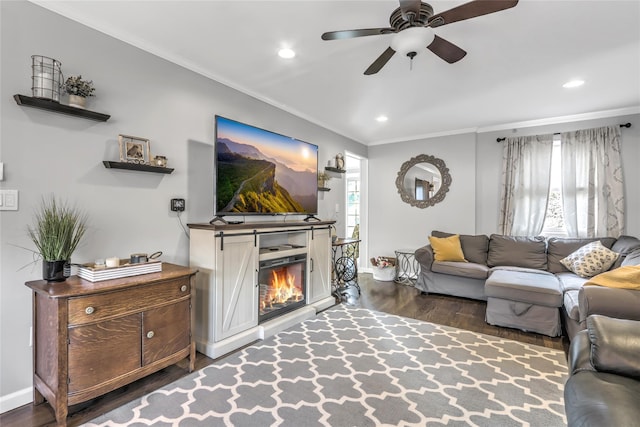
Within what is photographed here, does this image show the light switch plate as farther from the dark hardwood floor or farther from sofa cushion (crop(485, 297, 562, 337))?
sofa cushion (crop(485, 297, 562, 337))

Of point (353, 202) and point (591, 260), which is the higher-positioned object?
point (353, 202)

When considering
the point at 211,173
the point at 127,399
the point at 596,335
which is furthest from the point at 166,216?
the point at 596,335

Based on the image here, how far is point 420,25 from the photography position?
1.80 metres

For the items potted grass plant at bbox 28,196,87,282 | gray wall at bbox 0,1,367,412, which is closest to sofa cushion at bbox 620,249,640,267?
gray wall at bbox 0,1,367,412

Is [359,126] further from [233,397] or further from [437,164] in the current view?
[233,397]

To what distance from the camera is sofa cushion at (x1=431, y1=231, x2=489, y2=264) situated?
4.34 m

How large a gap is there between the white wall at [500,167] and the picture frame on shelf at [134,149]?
4.57 metres

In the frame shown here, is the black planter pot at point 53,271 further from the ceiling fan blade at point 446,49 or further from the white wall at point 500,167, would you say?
the white wall at point 500,167

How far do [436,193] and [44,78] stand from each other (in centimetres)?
494

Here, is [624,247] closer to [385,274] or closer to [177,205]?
[385,274]

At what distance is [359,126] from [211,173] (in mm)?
2612

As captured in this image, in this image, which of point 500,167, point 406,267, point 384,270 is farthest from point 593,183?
point 384,270

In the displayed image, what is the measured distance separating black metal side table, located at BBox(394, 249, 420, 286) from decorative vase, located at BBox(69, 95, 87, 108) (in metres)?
4.40

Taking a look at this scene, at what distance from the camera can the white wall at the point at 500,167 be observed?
3799 millimetres
